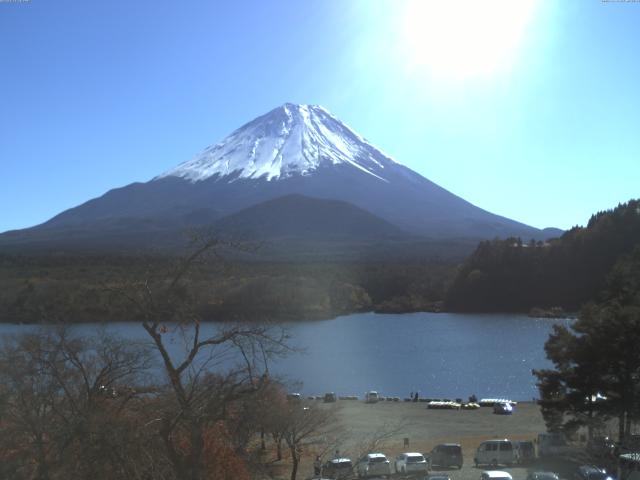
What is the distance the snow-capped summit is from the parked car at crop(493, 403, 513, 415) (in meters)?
90.9

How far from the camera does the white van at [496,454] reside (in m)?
10.5

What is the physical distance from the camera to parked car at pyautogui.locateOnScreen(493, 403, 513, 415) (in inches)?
668

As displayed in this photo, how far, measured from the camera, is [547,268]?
2026 inches

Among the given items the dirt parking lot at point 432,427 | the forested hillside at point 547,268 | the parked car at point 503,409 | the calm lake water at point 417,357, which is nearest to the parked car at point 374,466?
the dirt parking lot at point 432,427

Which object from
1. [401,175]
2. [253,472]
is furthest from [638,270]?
[401,175]

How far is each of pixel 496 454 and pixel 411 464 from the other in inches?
53.3

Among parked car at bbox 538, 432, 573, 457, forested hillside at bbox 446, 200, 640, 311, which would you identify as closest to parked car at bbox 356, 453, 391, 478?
parked car at bbox 538, 432, 573, 457

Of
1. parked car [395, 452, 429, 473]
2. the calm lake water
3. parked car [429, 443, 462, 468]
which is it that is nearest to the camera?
parked car [395, 452, 429, 473]

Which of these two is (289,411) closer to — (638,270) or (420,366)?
(638,270)

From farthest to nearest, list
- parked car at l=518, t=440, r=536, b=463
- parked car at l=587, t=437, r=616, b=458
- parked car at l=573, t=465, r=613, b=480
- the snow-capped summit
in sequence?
the snow-capped summit
parked car at l=518, t=440, r=536, b=463
parked car at l=573, t=465, r=613, b=480
parked car at l=587, t=437, r=616, b=458

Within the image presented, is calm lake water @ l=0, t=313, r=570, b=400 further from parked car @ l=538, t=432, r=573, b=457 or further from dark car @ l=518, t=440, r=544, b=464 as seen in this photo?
parked car @ l=538, t=432, r=573, b=457

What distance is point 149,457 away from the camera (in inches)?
143

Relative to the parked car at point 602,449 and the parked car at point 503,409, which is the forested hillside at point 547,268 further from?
the parked car at point 602,449

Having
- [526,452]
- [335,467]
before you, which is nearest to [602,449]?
[335,467]
